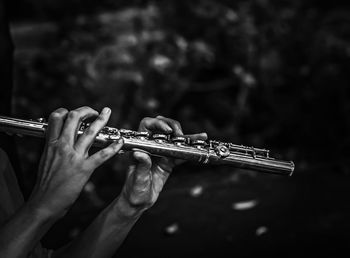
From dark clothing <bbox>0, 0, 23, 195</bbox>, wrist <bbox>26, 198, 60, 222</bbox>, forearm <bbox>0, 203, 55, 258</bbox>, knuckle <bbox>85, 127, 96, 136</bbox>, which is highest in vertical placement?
dark clothing <bbox>0, 0, 23, 195</bbox>

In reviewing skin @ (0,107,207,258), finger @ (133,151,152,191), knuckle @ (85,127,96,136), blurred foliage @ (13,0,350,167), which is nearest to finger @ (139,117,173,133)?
finger @ (133,151,152,191)

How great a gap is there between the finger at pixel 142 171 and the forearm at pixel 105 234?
0.13 metres

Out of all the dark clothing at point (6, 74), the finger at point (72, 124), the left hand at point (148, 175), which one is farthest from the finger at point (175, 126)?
the dark clothing at point (6, 74)

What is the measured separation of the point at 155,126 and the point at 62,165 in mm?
541

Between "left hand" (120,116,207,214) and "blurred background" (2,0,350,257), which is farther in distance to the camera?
"blurred background" (2,0,350,257)

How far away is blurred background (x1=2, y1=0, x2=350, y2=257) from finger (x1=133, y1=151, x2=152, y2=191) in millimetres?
1112

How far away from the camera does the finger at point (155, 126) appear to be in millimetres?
1645

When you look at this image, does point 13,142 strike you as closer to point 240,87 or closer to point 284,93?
point 240,87

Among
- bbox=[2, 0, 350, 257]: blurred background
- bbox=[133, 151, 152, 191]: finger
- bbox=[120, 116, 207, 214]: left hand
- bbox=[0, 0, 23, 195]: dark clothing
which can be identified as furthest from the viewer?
bbox=[2, 0, 350, 257]: blurred background

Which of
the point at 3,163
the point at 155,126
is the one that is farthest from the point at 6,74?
the point at 155,126

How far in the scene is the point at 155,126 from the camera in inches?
66.2

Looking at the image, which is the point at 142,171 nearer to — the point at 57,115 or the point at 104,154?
the point at 104,154

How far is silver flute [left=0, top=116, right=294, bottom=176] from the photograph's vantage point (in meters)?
1.40

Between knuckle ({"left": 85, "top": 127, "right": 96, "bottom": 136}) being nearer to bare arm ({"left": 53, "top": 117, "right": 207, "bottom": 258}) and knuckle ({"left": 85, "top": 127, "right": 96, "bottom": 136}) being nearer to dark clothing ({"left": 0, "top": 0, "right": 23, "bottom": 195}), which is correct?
bare arm ({"left": 53, "top": 117, "right": 207, "bottom": 258})
